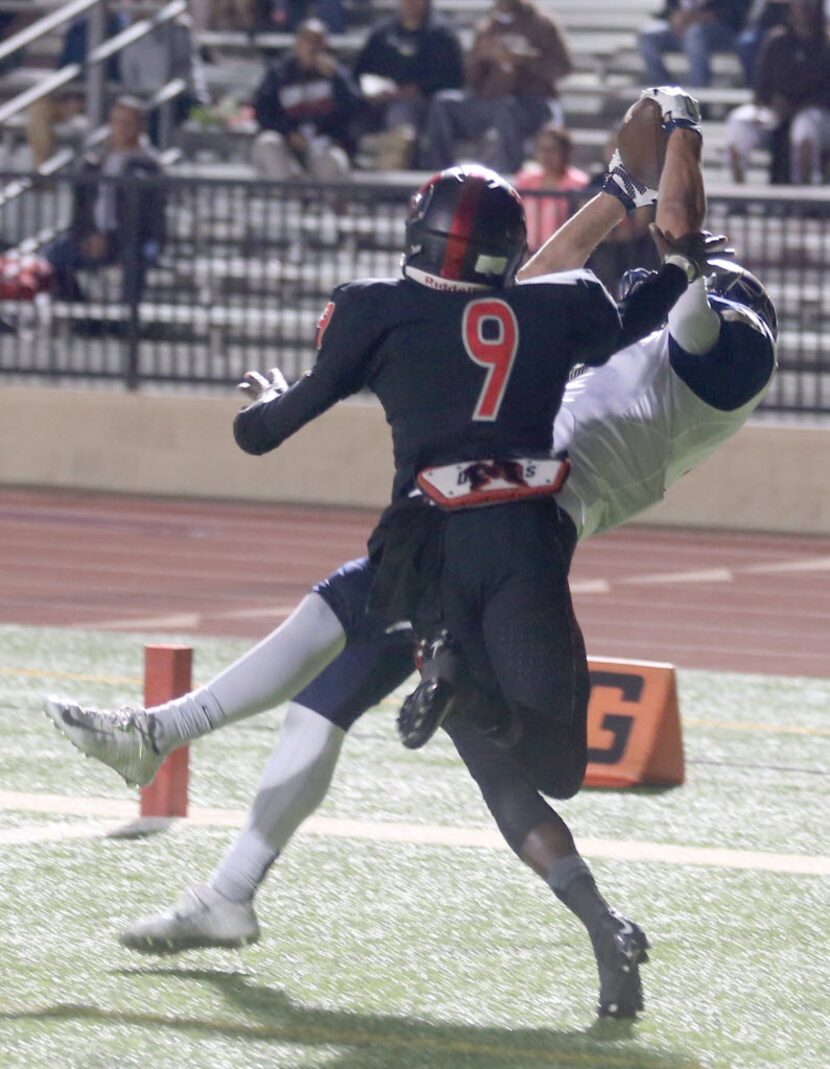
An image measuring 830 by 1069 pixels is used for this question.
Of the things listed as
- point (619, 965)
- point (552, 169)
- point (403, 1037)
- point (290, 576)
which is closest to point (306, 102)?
point (552, 169)

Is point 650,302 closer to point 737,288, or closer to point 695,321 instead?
point 695,321

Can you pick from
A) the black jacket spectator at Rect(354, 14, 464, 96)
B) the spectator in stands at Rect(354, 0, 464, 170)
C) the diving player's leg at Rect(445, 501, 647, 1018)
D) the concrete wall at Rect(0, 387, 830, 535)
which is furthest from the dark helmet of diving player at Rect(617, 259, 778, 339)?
the black jacket spectator at Rect(354, 14, 464, 96)

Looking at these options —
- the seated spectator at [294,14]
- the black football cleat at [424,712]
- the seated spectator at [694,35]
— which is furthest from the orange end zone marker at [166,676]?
the seated spectator at [294,14]

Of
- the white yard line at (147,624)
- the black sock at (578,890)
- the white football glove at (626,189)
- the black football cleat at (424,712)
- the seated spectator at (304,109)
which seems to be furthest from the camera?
the seated spectator at (304,109)

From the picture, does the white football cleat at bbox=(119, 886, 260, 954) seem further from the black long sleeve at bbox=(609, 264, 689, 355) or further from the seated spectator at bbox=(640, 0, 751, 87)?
the seated spectator at bbox=(640, 0, 751, 87)

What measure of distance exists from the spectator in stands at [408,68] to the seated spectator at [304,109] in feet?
1.04

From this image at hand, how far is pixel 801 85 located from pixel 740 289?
1213 cm

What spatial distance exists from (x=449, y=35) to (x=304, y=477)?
15.2 feet

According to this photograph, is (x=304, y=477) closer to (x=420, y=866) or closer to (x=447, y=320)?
(x=420, y=866)

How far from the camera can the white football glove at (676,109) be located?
4.86m

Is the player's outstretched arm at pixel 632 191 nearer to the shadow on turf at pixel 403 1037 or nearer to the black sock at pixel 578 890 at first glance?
the black sock at pixel 578 890

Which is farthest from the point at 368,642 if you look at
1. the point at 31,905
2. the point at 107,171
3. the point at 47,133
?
the point at 47,133

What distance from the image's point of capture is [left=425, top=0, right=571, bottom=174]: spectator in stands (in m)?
17.2

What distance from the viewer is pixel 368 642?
15.9 feet
